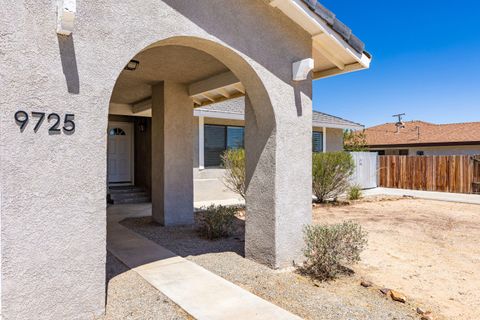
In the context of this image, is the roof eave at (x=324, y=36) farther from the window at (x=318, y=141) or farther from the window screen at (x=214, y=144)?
the window at (x=318, y=141)

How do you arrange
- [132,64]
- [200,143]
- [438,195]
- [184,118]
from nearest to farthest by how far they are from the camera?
[132,64] < [184,118] < [200,143] < [438,195]

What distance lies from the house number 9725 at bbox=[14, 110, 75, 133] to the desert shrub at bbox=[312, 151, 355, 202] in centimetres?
1250

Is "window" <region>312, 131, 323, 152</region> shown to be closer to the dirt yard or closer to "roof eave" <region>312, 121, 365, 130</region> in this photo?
"roof eave" <region>312, 121, 365, 130</region>

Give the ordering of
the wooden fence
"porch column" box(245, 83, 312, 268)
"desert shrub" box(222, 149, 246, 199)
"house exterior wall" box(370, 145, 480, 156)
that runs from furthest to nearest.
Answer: "house exterior wall" box(370, 145, 480, 156) → the wooden fence → "desert shrub" box(222, 149, 246, 199) → "porch column" box(245, 83, 312, 268)

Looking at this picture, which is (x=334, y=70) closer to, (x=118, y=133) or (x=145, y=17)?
(x=145, y=17)

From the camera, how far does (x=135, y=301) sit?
4668mm

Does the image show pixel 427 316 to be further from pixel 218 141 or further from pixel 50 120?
pixel 218 141

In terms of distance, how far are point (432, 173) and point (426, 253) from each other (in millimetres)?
14649

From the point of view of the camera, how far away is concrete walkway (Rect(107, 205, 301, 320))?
4375 millimetres

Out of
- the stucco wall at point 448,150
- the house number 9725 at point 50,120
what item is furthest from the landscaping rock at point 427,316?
the stucco wall at point 448,150

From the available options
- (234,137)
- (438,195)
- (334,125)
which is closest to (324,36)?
(234,137)

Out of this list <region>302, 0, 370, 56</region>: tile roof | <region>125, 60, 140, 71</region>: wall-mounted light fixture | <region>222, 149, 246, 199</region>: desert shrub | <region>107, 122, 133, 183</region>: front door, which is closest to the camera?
<region>302, 0, 370, 56</region>: tile roof

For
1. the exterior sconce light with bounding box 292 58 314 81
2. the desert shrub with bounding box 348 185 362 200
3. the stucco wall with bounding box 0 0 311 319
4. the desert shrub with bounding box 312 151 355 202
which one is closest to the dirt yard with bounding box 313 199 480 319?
the desert shrub with bounding box 312 151 355 202

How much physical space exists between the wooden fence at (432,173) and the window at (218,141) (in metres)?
11.1
